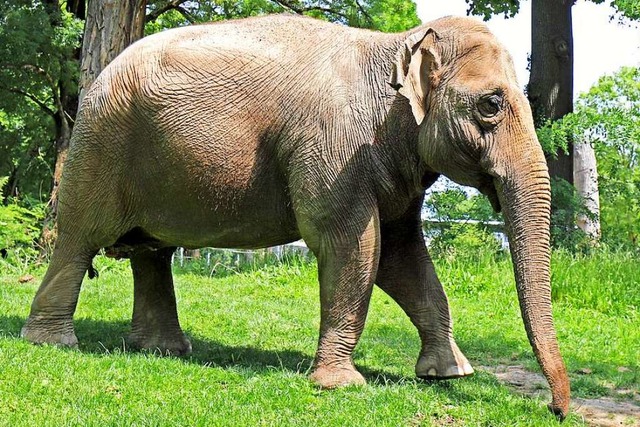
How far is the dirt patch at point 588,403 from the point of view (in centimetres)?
601

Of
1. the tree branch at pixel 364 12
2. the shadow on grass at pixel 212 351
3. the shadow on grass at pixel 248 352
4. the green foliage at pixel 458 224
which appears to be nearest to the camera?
the shadow on grass at pixel 248 352

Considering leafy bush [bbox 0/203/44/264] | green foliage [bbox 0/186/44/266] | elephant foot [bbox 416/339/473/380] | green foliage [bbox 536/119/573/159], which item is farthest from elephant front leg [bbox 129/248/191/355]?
green foliage [bbox 536/119/573/159]

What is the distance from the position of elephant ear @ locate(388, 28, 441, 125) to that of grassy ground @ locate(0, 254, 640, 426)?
2.03 metres

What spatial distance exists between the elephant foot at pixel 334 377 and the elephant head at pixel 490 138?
1383 millimetres

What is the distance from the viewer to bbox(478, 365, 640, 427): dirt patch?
6008mm

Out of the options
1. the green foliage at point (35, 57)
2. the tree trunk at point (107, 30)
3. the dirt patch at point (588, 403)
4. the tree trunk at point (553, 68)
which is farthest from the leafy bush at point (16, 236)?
the tree trunk at point (553, 68)

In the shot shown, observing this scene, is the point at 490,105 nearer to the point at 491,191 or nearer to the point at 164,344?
the point at 491,191

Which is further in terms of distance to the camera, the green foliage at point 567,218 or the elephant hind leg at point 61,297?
the green foliage at point 567,218

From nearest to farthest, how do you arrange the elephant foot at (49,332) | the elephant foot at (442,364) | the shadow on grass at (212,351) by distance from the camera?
the elephant foot at (442,364), the shadow on grass at (212,351), the elephant foot at (49,332)

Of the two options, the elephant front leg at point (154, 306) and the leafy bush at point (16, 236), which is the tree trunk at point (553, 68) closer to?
the leafy bush at point (16, 236)

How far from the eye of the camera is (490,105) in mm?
5652

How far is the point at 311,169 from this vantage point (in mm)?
6098

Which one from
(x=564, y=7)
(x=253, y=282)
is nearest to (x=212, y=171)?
(x=253, y=282)

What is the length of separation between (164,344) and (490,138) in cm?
370
